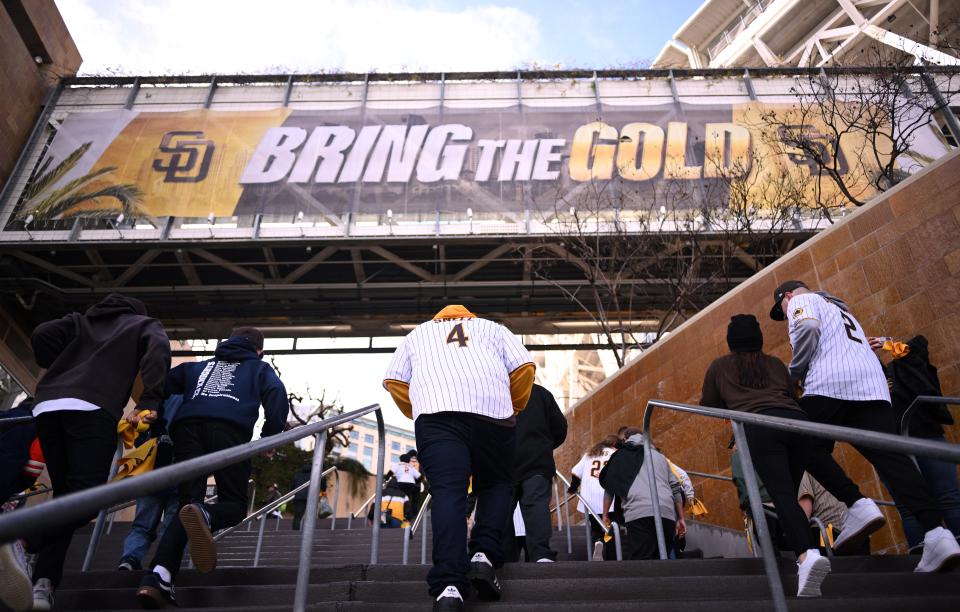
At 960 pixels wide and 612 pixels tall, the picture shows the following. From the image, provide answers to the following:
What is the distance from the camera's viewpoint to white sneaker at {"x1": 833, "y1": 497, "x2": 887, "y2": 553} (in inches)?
132

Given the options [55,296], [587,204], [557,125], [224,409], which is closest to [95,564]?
[224,409]

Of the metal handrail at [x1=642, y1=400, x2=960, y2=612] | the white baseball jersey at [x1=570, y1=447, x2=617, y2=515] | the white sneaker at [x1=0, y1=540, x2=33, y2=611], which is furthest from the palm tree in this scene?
the metal handrail at [x1=642, y1=400, x2=960, y2=612]

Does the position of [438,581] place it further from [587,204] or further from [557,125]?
[557,125]

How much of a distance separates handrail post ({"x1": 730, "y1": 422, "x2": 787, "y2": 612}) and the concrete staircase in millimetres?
160

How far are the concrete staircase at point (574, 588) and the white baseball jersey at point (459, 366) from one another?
0.81 m

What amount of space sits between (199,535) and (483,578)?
137cm

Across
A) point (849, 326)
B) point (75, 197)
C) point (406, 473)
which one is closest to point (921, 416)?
point (849, 326)

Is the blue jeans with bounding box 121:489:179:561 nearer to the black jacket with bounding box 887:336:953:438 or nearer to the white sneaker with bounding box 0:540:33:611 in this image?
the white sneaker with bounding box 0:540:33:611

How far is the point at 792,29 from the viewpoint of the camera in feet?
108

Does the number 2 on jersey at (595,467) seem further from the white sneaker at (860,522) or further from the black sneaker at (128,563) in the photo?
the black sneaker at (128,563)

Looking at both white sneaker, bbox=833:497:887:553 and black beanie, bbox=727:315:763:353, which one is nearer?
white sneaker, bbox=833:497:887:553

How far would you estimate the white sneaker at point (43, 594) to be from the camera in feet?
9.34

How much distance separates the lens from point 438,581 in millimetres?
2799

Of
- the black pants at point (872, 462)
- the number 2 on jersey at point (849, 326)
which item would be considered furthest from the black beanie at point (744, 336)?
the number 2 on jersey at point (849, 326)
